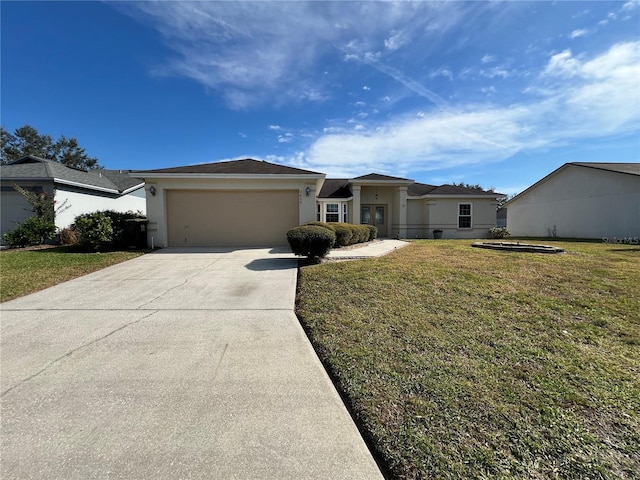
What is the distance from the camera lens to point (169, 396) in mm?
2586

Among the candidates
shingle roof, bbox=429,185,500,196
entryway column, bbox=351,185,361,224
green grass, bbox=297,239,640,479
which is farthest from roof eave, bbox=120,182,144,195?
shingle roof, bbox=429,185,500,196

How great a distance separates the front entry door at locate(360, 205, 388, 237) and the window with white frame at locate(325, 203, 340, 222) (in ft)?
5.14

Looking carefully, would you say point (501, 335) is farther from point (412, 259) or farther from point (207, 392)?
point (412, 259)

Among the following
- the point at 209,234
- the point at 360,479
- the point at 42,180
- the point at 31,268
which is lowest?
the point at 360,479

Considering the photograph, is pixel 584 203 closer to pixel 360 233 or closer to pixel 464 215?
pixel 464 215

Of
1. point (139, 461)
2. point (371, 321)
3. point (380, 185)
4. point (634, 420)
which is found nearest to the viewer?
point (139, 461)

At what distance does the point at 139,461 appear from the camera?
189cm

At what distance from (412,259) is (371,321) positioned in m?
4.31

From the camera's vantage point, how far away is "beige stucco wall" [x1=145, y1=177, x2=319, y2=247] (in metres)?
11.7

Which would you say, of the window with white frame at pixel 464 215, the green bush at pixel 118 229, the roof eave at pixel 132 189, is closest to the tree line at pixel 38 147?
the roof eave at pixel 132 189

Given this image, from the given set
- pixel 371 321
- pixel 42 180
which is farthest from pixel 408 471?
pixel 42 180

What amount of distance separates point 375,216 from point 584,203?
13271 millimetres

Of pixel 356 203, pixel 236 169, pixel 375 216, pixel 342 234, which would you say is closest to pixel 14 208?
pixel 236 169

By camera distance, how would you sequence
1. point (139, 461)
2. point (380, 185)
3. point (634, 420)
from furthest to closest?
point (380, 185), point (634, 420), point (139, 461)
